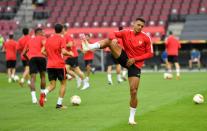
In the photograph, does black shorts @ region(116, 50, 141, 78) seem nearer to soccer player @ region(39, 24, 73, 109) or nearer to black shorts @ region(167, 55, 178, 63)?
soccer player @ region(39, 24, 73, 109)

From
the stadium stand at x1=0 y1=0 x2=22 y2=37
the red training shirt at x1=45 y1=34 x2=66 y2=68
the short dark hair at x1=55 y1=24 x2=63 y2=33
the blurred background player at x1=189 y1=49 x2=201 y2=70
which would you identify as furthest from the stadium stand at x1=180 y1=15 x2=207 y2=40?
the short dark hair at x1=55 y1=24 x2=63 y2=33

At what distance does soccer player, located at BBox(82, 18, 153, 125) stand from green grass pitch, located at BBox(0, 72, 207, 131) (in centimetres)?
84

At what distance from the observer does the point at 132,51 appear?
14102 millimetres

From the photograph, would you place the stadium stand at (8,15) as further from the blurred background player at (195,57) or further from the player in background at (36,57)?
the player in background at (36,57)

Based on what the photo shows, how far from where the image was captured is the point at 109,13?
4872 centimetres

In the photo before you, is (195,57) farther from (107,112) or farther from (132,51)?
(132,51)

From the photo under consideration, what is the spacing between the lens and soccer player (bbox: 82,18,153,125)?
1381 centimetres

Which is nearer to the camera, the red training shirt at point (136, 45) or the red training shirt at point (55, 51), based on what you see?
the red training shirt at point (136, 45)

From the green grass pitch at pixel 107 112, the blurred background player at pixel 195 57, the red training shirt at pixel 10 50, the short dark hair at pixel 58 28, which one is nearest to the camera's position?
the green grass pitch at pixel 107 112

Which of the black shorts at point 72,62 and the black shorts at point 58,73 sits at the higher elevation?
the black shorts at point 58,73

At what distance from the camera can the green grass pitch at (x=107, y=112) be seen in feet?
44.7

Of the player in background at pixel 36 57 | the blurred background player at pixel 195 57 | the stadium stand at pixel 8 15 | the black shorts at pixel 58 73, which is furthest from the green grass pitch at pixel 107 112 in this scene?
the stadium stand at pixel 8 15

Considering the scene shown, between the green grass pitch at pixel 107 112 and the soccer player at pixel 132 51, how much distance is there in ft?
2.77

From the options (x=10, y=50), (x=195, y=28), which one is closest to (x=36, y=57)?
(x=10, y=50)
